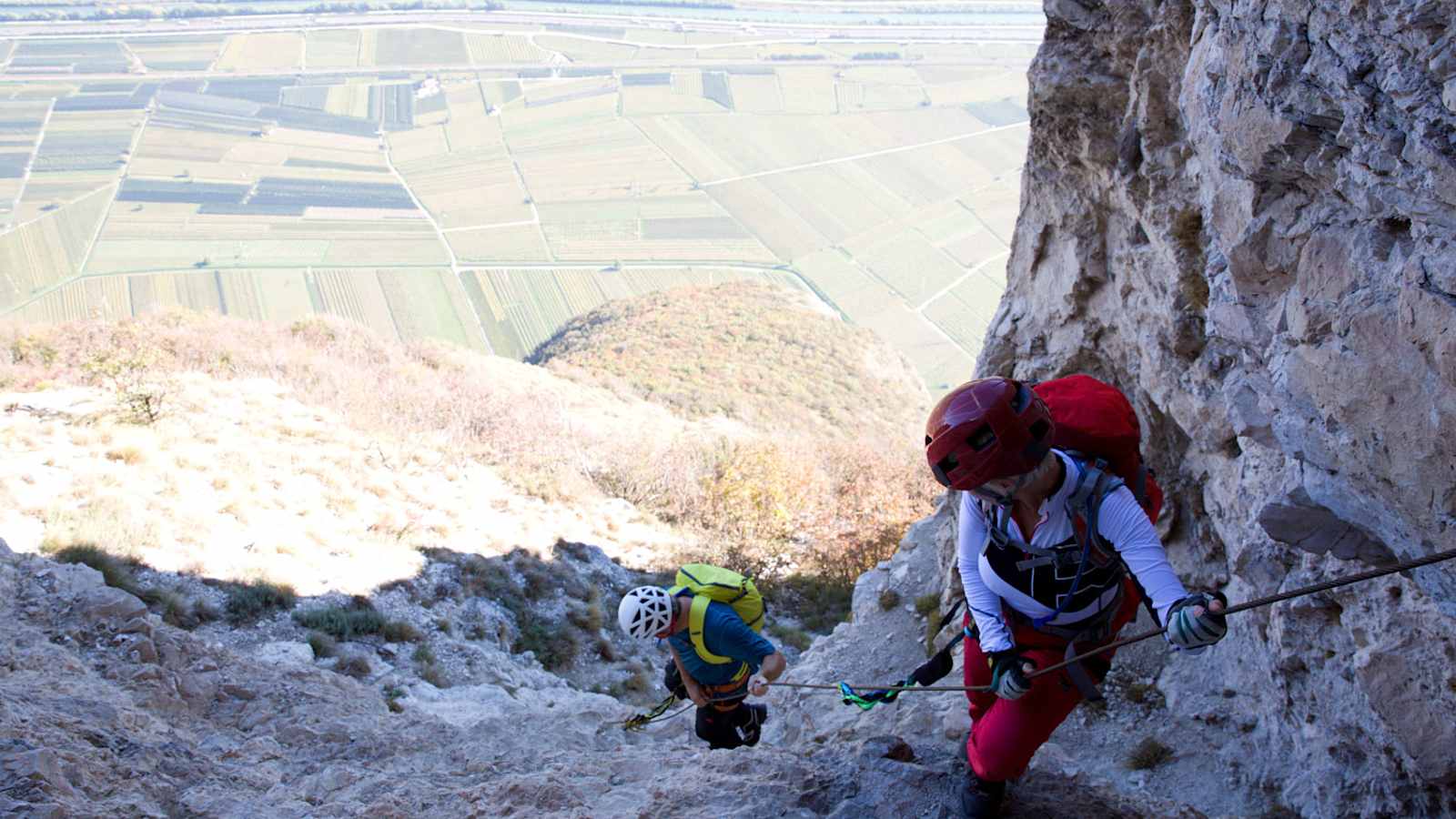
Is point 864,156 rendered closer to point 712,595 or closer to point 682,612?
point 712,595

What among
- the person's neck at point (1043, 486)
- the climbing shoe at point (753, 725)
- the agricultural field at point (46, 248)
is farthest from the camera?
the agricultural field at point (46, 248)

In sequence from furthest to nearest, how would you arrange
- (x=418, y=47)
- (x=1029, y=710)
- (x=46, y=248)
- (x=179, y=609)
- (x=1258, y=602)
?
1. (x=418, y=47)
2. (x=46, y=248)
3. (x=179, y=609)
4. (x=1029, y=710)
5. (x=1258, y=602)

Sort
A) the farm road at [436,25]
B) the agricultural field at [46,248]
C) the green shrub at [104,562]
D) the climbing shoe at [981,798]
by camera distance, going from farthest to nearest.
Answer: the farm road at [436,25] < the agricultural field at [46,248] < the green shrub at [104,562] < the climbing shoe at [981,798]

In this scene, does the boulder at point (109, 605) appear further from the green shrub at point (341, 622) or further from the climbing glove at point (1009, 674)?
the climbing glove at point (1009, 674)

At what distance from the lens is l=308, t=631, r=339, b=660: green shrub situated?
947 centimetres

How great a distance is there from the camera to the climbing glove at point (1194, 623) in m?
3.16

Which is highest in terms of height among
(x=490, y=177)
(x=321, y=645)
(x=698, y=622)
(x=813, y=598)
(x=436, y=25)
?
(x=436, y=25)

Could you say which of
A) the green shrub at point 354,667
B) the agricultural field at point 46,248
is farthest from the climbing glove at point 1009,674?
the agricultural field at point 46,248

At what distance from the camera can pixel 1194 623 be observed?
10.4 ft

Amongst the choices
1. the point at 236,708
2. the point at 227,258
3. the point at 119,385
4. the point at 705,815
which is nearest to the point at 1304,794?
the point at 705,815

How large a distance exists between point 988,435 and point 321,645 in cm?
825

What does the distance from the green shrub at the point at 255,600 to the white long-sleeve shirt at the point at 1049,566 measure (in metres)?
8.48

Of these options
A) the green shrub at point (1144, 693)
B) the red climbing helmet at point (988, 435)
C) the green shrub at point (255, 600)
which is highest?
the red climbing helmet at point (988, 435)

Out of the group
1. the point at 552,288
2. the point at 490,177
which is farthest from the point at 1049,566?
the point at 490,177
